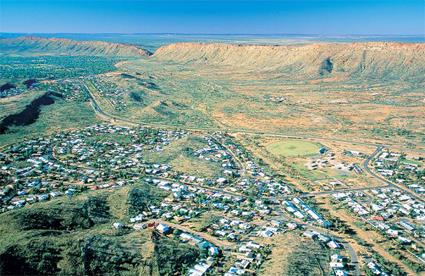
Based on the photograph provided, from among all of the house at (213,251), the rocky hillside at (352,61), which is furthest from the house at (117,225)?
the rocky hillside at (352,61)

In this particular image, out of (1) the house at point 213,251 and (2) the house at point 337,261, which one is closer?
(2) the house at point 337,261

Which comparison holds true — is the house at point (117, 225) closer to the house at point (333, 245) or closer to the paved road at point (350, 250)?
the paved road at point (350, 250)

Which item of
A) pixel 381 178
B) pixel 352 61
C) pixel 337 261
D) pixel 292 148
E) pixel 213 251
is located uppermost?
pixel 213 251

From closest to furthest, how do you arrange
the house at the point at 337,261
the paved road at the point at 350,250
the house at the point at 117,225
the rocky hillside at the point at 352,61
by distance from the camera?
the house at the point at 337,261, the paved road at the point at 350,250, the house at the point at 117,225, the rocky hillside at the point at 352,61

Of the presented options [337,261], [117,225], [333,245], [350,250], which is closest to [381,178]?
[350,250]

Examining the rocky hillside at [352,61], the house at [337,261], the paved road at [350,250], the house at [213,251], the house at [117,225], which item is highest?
the house at [117,225]

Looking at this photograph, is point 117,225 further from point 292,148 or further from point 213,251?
point 292,148

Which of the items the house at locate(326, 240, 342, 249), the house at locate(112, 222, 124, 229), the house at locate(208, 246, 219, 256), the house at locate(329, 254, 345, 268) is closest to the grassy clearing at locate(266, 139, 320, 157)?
the house at locate(326, 240, 342, 249)

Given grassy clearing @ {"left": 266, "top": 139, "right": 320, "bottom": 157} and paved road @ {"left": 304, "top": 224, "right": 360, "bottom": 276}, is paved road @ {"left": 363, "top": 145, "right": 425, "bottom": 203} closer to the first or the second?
grassy clearing @ {"left": 266, "top": 139, "right": 320, "bottom": 157}

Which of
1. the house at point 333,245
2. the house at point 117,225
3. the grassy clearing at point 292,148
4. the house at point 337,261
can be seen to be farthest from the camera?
the grassy clearing at point 292,148
